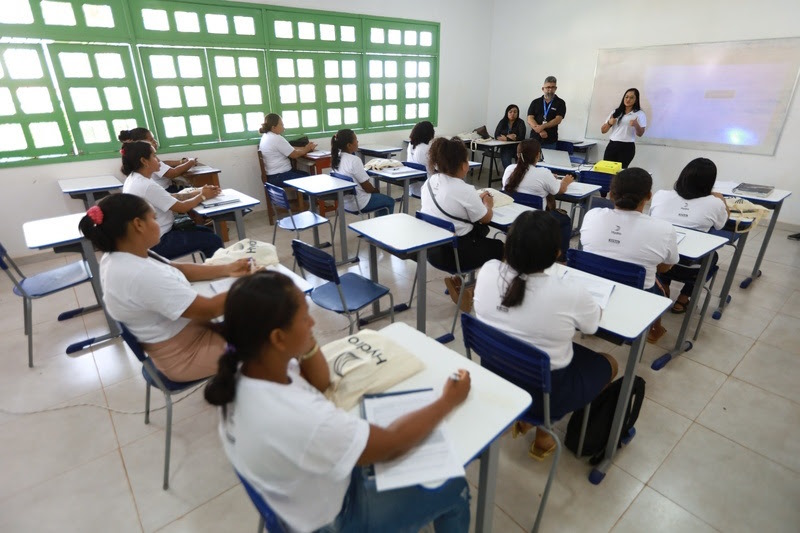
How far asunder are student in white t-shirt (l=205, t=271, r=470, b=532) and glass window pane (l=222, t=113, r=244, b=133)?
5.13 m

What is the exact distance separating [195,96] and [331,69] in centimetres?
194

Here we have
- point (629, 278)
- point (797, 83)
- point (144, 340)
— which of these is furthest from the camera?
point (797, 83)

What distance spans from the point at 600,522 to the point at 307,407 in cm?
152

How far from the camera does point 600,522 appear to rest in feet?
5.67

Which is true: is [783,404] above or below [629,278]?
below

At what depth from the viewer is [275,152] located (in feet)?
16.6

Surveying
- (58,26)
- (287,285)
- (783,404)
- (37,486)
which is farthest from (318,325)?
(58,26)

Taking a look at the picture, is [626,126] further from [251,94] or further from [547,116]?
[251,94]

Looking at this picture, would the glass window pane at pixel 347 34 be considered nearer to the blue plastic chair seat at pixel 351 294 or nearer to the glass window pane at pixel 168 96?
the glass window pane at pixel 168 96

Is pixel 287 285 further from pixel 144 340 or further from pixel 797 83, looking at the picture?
pixel 797 83

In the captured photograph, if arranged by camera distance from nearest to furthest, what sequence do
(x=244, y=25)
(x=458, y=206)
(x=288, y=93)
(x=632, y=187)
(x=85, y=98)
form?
(x=632, y=187)
(x=458, y=206)
(x=85, y=98)
(x=244, y=25)
(x=288, y=93)

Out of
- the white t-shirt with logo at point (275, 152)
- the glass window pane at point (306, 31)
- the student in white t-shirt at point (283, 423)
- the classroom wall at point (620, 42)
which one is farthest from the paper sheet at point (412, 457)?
the classroom wall at point (620, 42)

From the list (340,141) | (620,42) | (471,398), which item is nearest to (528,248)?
(471,398)

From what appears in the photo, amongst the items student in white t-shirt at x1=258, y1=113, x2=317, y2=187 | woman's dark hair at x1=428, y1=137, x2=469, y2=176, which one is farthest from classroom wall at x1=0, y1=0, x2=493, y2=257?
woman's dark hair at x1=428, y1=137, x2=469, y2=176
